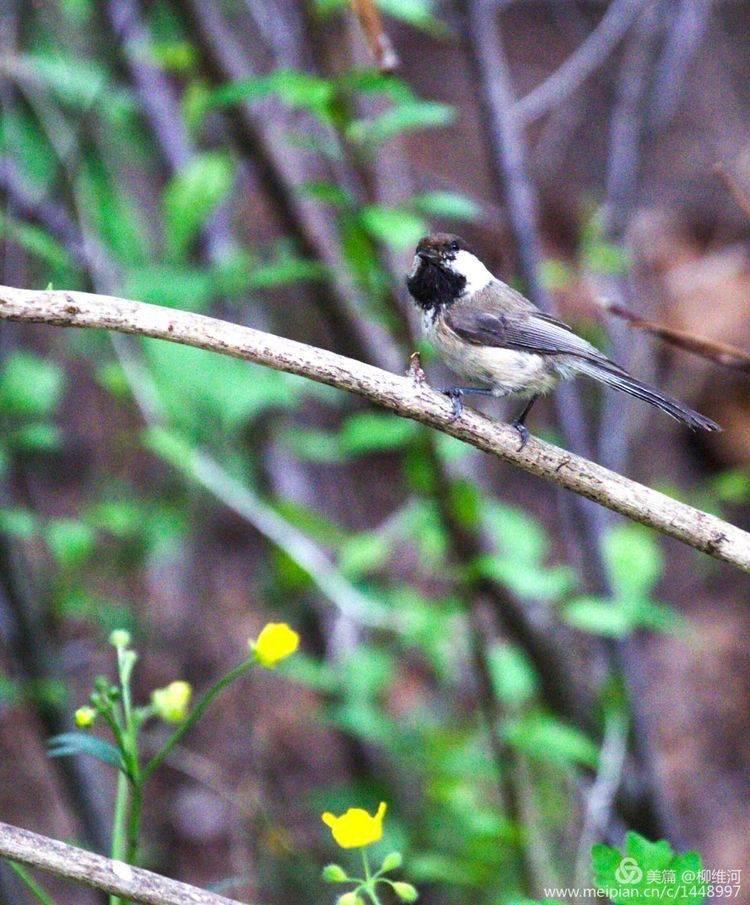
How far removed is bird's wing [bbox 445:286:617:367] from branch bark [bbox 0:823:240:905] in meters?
2.12

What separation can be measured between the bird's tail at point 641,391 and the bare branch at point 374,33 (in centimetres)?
116

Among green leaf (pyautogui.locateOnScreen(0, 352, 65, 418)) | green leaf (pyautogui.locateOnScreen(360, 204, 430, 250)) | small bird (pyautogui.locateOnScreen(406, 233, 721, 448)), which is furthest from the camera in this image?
green leaf (pyautogui.locateOnScreen(0, 352, 65, 418))

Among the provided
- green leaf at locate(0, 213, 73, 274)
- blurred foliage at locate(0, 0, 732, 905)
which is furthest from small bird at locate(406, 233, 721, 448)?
green leaf at locate(0, 213, 73, 274)

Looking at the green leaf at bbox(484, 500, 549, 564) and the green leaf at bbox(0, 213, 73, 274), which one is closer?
the green leaf at bbox(0, 213, 73, 274)

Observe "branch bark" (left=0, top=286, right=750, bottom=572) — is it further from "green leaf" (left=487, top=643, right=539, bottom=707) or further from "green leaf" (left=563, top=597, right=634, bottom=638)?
"green leaf" (left=487, top=643, right=539, bottom=707)

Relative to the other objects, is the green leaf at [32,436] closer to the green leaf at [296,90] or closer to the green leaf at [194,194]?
the green leaf at [194,194]

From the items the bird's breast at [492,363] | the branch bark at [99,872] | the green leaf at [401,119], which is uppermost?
the green leaf at [401,119]

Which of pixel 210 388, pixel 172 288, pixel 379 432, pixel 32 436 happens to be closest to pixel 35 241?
pixel 172 288

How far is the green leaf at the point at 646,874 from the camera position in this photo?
1.41 m

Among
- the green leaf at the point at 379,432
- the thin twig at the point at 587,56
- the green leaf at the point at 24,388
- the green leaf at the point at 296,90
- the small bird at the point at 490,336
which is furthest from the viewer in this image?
the thin twig at the point at 587,56

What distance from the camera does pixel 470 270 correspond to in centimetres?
344

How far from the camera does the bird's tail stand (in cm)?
255

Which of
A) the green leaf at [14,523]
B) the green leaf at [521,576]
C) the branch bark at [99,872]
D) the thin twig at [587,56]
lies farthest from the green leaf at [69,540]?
the thin twig at [587,56]

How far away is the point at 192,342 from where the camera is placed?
1862 mm
